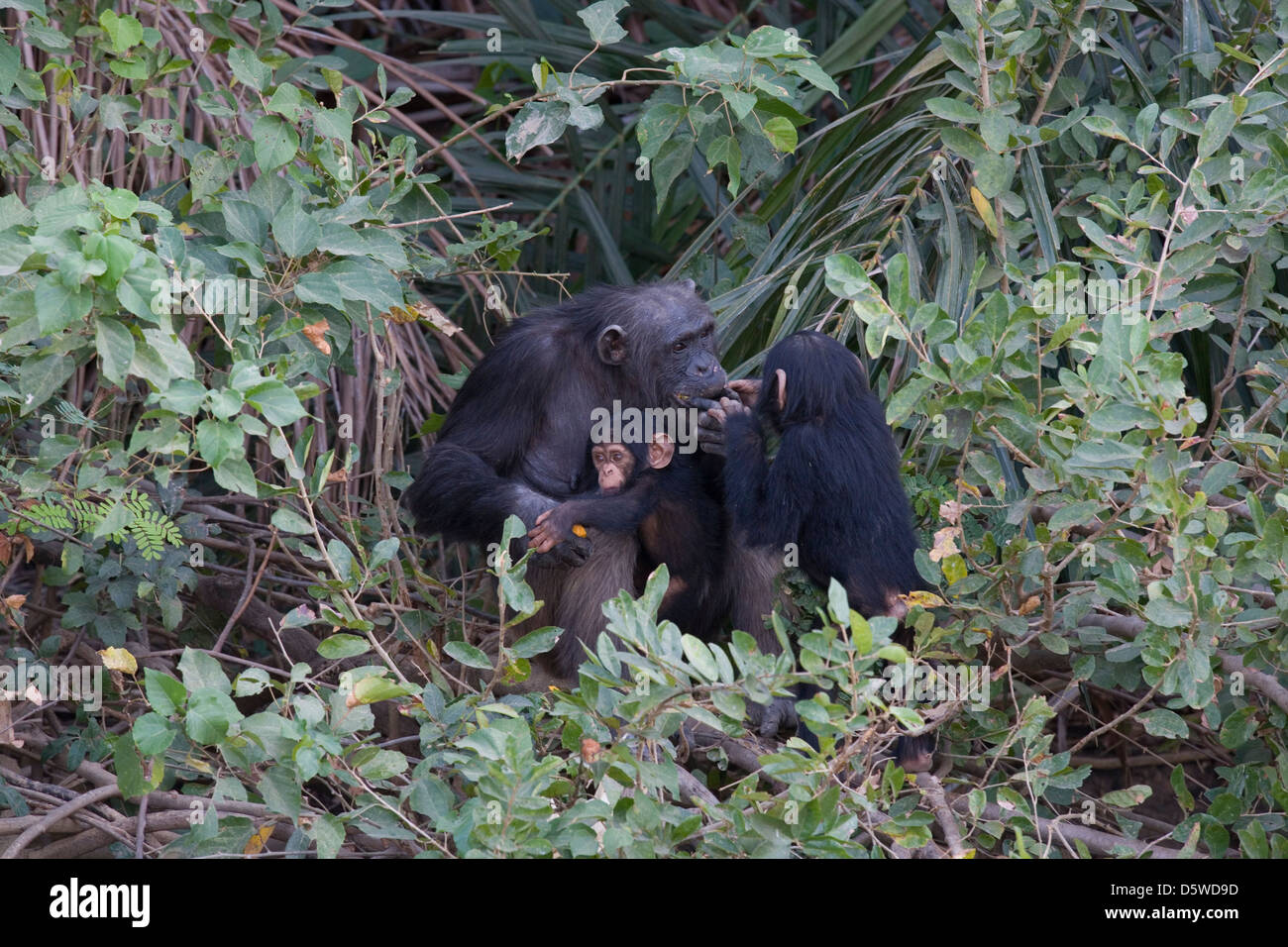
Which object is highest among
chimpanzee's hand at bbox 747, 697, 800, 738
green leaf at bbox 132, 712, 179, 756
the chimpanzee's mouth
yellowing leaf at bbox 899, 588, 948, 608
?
the chimpanzee's mouth

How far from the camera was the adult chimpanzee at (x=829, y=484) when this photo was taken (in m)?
4.52

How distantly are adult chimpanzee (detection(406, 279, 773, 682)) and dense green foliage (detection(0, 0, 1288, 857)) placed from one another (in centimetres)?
21

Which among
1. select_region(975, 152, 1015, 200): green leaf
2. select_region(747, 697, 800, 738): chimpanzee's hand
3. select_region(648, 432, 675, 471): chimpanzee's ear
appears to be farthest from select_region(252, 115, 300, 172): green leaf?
select_region(747, 697, 800, 738): chimpanzee's hand

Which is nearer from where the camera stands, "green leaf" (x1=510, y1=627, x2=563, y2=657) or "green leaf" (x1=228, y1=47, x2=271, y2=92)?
"green leaf" (x1=510, y1=627, x2=563, y2=657)

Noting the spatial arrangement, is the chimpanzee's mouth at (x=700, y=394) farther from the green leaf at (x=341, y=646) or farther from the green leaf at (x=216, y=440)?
the green leaf at (x=216, y=440)

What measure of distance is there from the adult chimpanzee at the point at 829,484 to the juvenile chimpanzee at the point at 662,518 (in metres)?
0.31

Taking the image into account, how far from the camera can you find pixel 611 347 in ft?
17.7

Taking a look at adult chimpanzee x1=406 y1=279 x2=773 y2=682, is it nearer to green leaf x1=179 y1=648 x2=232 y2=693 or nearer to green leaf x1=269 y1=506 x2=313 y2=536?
green leaf x1=269 y1=506 x2=313 y2=536

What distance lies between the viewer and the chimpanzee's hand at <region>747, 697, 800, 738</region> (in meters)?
5.02

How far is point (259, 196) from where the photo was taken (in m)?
4.43

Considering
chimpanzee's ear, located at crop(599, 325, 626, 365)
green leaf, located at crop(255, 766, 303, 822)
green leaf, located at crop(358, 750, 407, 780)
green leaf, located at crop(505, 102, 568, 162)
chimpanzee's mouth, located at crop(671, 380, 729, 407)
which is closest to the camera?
green leaf, located at crop(255, 766, 303, 822)

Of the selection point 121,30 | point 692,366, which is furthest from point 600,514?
point 121,30

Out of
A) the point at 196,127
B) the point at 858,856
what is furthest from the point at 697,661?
the point at 196,127
